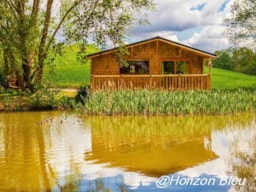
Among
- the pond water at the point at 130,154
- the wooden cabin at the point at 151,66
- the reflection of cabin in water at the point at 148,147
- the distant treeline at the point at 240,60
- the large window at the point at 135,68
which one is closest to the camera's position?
the pond water at the point at 130,154

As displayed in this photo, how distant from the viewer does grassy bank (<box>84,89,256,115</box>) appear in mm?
19453

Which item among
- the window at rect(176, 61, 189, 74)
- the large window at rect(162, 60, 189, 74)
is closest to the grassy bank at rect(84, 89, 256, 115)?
the large window at rect(162, 60, 189, 74)

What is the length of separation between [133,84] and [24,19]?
7744mm

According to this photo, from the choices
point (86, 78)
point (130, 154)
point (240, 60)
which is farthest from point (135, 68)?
point (240, 60)

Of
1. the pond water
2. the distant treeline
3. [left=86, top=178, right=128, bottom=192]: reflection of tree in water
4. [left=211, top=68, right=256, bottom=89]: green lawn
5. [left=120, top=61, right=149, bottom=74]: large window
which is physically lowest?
[left=86, top=178, right=128, bottom=192]: reflection of tree in water

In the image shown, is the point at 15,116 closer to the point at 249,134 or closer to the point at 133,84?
the point at 133,84

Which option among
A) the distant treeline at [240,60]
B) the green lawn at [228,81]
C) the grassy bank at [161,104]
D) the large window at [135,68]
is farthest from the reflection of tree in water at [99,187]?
the green lawn at [228,81]

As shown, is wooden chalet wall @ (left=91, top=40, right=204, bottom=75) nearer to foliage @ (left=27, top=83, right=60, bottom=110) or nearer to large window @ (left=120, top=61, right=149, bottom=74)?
large window @ (left=120, top=61, right=149, bottom=74)

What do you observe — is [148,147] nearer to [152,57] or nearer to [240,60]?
[152,57]

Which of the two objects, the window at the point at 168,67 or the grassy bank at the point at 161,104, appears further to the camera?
the window at the point at 168,67

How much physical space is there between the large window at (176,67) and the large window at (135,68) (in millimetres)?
1346

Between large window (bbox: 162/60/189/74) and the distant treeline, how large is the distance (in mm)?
3177

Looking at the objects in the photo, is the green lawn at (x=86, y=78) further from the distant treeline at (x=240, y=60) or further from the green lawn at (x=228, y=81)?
the distant treeline at (x=240, y=60)

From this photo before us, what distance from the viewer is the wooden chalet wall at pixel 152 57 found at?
1163 inches
